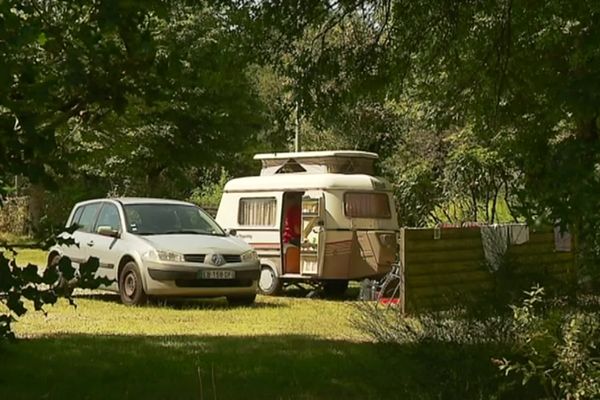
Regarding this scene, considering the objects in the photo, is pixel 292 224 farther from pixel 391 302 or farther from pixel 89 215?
pixel 391 302

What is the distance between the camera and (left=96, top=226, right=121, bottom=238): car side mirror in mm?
13695

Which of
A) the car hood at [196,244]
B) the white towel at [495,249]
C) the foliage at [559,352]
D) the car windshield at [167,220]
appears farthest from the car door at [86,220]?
the foliage at [559,352]

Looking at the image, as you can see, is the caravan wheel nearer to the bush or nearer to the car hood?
the car hood

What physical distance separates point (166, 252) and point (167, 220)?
1.32m

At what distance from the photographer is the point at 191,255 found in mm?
12938

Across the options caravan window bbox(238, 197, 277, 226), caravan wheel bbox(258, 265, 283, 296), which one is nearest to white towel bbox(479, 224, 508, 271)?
caravan wheel bbox(258, 265, 283, 296)

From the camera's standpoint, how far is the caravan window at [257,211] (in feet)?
54.6

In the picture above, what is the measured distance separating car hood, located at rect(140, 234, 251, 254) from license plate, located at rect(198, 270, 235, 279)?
0.33 metres

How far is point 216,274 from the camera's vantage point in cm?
1291

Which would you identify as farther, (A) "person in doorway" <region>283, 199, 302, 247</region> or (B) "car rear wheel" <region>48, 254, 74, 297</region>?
(A) "person in doorway" <region>283, 199, 302, 247</region>

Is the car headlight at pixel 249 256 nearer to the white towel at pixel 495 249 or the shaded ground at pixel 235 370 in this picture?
the shaded ground at pixel 235 370

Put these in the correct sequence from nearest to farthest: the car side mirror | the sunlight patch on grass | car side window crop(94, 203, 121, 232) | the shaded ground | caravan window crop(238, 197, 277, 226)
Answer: the shaded ground
the sunlight patch on grass
the car side mirror
car side window crop(94, 203, 121, 232)
caravan window crop(238, 197, 277, 226)

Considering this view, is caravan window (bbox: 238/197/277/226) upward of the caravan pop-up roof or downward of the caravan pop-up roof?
downward

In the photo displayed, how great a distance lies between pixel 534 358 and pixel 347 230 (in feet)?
36.8
